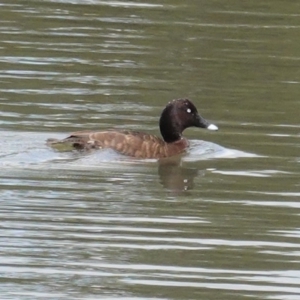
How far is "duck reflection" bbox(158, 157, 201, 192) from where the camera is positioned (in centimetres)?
1164

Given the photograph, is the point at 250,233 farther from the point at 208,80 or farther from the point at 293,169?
the point at 208,80

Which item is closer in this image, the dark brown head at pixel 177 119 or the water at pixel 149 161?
the water at pixel 149 161

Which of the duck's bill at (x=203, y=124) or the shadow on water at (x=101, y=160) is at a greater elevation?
the duck's bill at (x=203, y=124)

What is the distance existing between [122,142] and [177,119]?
109cm

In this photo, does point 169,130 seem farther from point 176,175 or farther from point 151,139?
point 176,175

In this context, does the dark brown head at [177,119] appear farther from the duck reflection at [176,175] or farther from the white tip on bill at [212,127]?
the duck reflection at [176,175]

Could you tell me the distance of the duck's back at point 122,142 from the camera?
12.5 m

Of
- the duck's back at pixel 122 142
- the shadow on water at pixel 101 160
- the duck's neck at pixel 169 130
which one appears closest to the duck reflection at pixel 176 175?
the shadow on water at pixel 101 160

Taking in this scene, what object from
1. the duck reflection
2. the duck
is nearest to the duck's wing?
the duck

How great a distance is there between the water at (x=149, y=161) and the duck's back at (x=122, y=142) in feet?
0.33

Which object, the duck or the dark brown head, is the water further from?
the dark brown head

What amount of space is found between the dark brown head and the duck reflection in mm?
539

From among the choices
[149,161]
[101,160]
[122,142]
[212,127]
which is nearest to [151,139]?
[149,161]

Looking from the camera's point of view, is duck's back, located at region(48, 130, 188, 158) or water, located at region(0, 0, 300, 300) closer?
water, located at region(0, 0, 300, 300)
